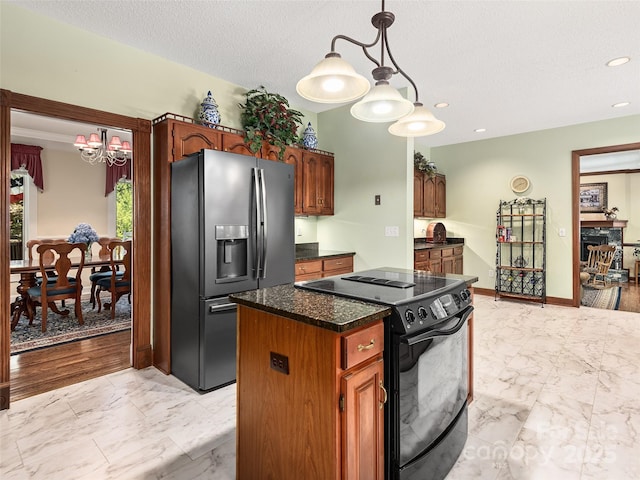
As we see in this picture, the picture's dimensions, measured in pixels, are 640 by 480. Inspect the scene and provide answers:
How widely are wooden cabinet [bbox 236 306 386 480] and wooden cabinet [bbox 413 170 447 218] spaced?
4.43 metres

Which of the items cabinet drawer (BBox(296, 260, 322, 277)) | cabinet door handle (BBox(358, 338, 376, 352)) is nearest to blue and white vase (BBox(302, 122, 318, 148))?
cabinet drawer (BBox(296, 260, 322, 277))

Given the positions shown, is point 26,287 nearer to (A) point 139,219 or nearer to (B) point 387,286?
(A) point 139,219

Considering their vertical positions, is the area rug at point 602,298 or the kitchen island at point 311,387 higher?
the kitchen island at point 311,387

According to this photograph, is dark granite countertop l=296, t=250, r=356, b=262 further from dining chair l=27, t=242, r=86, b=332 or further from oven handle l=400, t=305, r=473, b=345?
dining chair l=27, t=242, r=86, b=332

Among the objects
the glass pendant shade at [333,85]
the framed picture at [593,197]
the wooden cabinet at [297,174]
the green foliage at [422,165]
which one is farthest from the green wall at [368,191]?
the framed picture at [593,197]

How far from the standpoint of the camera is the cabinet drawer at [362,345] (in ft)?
3.94

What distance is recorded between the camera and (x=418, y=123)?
2.07 metres

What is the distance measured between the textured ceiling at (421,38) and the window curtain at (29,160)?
406 centimetres

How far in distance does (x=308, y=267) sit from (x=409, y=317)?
91.9 inches

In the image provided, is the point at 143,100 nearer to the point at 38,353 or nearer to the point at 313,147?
the point at 313,147

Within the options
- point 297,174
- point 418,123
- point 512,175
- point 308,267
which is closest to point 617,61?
point 418,123

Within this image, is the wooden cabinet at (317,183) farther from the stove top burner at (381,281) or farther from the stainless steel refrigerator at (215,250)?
the stove top burner at (381,281)

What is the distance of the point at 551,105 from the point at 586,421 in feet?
12.0

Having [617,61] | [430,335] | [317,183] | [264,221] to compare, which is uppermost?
[617,61]
